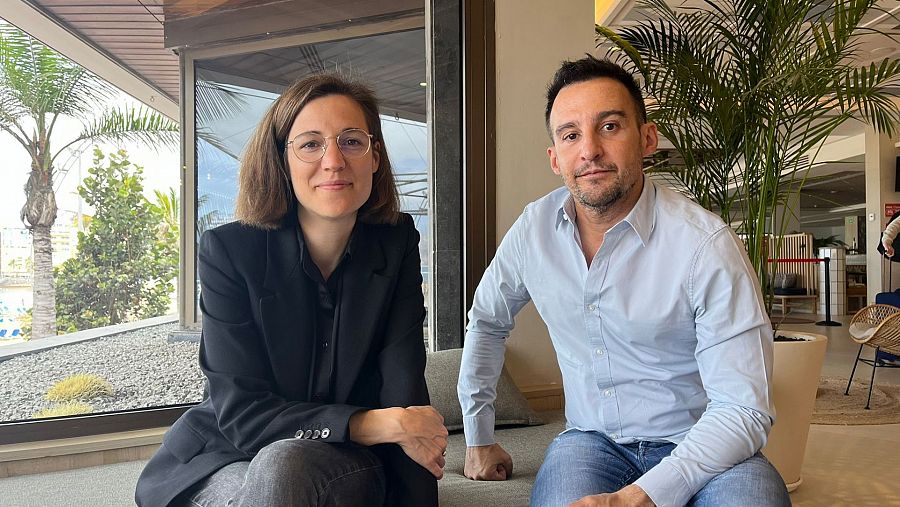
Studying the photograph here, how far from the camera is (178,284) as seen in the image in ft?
8.79

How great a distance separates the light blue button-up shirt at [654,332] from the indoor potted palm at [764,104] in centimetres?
106

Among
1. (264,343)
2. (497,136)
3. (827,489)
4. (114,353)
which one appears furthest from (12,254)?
(827,489)

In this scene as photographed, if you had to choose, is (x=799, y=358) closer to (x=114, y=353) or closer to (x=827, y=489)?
(x=827, y=489)

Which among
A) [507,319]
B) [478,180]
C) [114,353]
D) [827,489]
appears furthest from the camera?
[478,180]

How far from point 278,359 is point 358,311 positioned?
0.21 metres

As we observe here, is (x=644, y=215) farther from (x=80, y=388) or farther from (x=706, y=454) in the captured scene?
(x=80, y=388)

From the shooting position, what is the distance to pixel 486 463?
196 cm

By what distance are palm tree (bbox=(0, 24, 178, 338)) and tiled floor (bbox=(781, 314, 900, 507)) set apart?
3.01m

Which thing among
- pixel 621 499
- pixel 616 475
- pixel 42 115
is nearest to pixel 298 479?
pixel 621 499

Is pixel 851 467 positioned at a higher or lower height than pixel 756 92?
lower

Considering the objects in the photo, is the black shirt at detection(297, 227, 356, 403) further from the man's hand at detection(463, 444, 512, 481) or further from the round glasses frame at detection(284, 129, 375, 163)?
the man's hand at detection(463, 444, 512, 481)

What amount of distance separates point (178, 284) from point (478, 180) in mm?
1370

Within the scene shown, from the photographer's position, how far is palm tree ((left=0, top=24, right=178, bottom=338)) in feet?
7.81

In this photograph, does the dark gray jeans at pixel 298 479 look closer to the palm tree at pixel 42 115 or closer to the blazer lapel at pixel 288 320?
the blazer lapel at pixel 288 320
